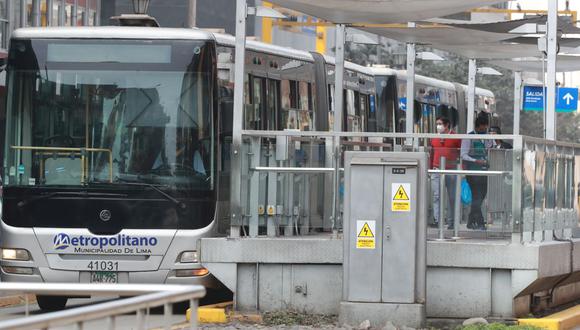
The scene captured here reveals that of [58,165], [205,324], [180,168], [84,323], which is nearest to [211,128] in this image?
[180,168]

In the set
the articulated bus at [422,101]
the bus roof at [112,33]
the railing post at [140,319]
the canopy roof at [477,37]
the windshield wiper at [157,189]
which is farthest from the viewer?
the articulated bus at [422,101]

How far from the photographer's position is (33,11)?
1789 inches

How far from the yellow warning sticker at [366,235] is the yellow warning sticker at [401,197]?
0.89ft

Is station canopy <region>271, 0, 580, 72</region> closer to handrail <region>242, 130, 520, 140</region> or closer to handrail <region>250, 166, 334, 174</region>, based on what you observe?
handrail <region>242, 130, 520, 140</region>

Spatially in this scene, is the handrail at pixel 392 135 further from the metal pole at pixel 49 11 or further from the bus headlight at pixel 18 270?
the metal pole at pixel 49 11

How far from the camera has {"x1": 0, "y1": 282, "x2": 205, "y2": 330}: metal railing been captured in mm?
6305

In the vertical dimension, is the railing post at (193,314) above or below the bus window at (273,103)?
below

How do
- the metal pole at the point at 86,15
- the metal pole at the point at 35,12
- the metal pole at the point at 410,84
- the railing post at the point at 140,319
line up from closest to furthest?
1. the railing post at the point at 140,319
2. the metal pole at the point at 410,84
3. the metal pole at the point at 35,12
4. the metal pole at the point at 86,15

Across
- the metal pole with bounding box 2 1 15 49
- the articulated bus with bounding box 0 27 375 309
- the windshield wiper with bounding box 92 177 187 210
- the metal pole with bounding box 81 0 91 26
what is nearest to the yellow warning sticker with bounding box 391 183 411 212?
the articulated bus with bounding box 0 27 375 309

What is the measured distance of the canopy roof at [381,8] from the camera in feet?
58.0

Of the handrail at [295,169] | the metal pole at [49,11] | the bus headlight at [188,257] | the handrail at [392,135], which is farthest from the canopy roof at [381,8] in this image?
the metal pole at [49,11]

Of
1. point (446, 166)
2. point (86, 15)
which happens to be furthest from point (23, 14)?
point (446, 166)

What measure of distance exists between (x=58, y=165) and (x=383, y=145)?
3617 mm

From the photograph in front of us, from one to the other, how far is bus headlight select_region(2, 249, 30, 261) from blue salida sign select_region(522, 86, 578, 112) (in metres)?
20.2
